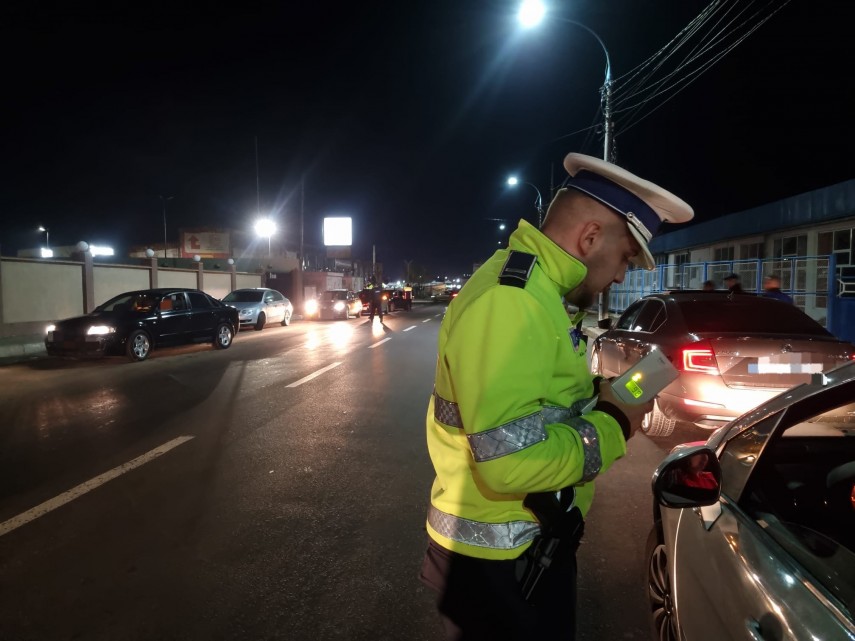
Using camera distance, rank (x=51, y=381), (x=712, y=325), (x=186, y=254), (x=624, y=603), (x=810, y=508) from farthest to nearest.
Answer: (x=186, y=254), (x=51, y=381), (x=712, y=325), (x=624, y=603), (x=810, y=508)

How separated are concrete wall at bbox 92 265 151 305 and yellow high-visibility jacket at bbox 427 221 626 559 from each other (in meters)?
20.2

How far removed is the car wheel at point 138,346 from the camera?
476 inches

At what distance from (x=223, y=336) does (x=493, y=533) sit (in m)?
14.6

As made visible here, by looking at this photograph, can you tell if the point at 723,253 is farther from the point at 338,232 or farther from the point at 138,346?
the point at 338,232

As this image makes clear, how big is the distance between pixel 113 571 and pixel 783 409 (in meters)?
3.57

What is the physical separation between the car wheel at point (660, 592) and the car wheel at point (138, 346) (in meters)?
11.9

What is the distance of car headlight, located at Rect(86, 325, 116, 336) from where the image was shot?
1170 centimetres

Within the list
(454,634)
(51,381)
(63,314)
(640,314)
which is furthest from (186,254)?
(454,634)

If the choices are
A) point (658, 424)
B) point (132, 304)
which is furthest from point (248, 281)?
point (658, 424)

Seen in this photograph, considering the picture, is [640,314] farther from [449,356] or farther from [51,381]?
[51,381]

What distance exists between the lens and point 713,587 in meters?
1.82

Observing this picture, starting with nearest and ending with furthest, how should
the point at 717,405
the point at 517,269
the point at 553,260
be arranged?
1. the point at 517,269
2. the point at 553,260
3. the point at 717,405

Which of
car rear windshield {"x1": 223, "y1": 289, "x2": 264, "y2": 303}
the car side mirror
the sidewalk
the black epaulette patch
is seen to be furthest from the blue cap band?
car rear windshield {"x1": 223, "y1": 289, "x2": 264, "y2": 303}

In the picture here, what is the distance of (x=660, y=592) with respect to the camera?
8.20 feet
